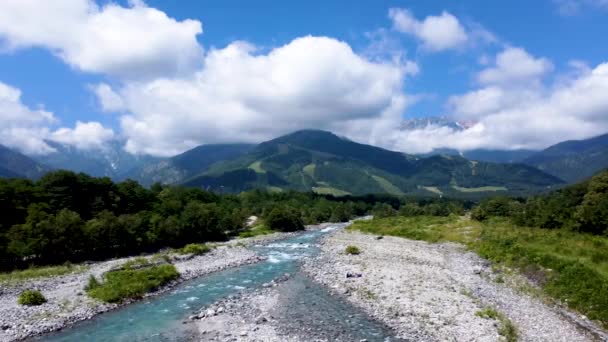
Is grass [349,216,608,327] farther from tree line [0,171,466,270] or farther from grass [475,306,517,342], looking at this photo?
tree line [0,171,466,270]

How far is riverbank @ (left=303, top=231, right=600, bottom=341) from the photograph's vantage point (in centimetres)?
2764

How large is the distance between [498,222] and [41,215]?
9257 cm

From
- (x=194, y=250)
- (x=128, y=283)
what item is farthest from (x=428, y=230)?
(x=128, y=283)

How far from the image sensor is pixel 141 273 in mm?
45625

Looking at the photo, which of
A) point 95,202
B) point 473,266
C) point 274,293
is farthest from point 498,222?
point 95,202

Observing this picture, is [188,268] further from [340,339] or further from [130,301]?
[340,339]

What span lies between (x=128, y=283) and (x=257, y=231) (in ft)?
225

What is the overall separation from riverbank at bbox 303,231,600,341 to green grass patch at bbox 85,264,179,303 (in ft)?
57.8

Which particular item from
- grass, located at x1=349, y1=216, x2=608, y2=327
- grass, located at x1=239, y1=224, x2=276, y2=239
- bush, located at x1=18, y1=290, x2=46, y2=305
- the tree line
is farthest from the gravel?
grass, located at x1=239, y1=224, x2=276, y2=239

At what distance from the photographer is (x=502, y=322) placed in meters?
29.1

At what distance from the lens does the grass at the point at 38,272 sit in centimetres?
4675

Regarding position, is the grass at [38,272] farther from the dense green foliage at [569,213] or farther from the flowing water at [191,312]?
the dense green foliage at [569,213]

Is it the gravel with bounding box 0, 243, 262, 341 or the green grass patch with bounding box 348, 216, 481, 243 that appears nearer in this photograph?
the gravel with bounding box 0, 243, 262, 341

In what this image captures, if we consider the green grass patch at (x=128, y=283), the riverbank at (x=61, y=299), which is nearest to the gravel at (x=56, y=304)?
the riverbank at (x=61, y=299)
